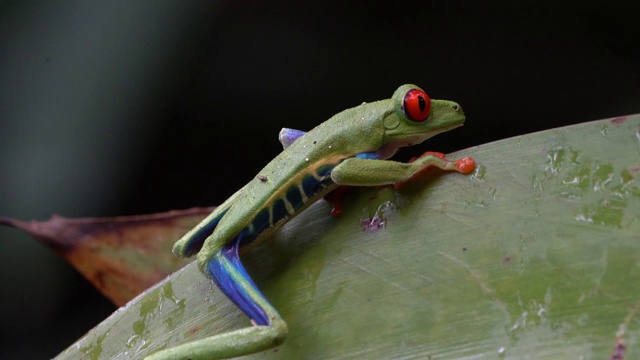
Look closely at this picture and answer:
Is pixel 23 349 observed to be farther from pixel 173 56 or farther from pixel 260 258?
pixel 260 258

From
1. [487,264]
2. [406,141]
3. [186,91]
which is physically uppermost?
[186,91]

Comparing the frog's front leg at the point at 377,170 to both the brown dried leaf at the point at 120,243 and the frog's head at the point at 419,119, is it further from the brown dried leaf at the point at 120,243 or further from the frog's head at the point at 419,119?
the brown dried leaf at the point at 120,243

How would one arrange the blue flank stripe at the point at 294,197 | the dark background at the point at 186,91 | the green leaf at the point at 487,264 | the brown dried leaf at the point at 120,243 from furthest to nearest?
the dark background at the point at 186,91 → the brown dried leaf at the point at 120,243 → the blue flank stripe at the point at 294,197 → the green leaf at the point at 487,264

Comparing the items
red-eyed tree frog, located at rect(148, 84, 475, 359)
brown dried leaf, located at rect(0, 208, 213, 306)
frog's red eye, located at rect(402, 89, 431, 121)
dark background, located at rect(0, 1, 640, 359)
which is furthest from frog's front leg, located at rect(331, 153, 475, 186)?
dark background, located at rect(0, 1, 640, 359)

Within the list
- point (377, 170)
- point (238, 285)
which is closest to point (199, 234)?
point (238, 285)

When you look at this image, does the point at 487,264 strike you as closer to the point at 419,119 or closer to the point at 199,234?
the point at 419,119

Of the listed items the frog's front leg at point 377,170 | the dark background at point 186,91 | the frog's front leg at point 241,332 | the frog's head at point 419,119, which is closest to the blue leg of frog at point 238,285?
the frog's front leg at point 241,332

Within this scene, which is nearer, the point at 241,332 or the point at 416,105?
the point at 241,332
